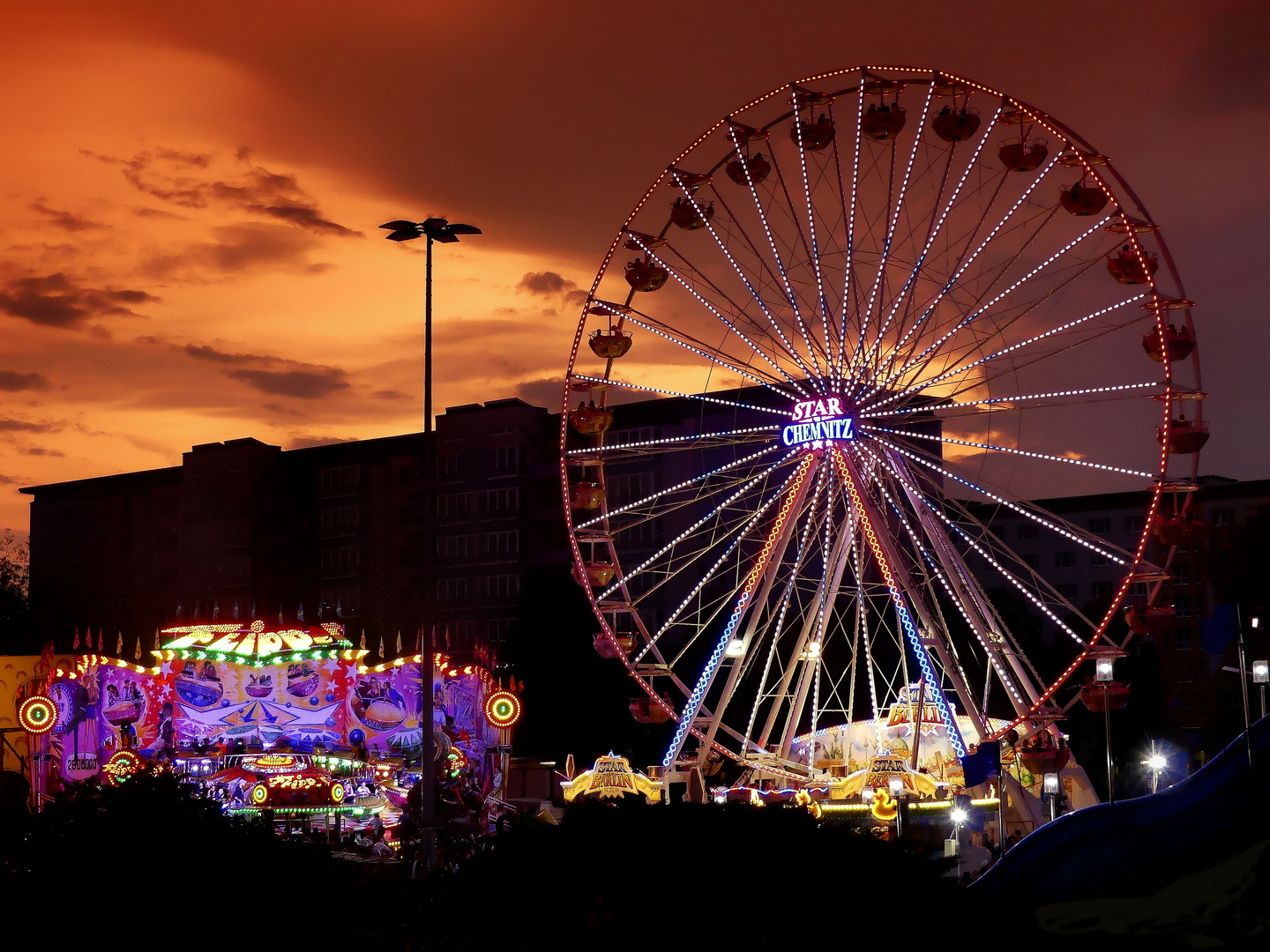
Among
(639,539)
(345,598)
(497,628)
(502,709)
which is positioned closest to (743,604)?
(502,709)

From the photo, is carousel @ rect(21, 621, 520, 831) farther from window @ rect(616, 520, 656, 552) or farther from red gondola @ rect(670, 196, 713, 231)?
window @ rect(616, 520, 656, 552)

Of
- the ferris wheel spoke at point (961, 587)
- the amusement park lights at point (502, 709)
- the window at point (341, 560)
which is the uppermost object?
the window at point (341, 560)

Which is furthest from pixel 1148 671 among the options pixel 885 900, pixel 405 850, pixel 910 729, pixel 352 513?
pixel 885 900

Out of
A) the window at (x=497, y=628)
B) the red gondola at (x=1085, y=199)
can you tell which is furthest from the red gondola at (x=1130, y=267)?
the window at (x=497, y=628)

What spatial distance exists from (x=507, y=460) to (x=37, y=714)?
3271 centimetres

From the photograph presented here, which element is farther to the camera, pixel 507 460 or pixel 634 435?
pixel 507 460

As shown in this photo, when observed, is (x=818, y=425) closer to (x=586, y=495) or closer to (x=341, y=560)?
(x=586, y=495)

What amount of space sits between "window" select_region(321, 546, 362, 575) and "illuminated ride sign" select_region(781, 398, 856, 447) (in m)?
49.3

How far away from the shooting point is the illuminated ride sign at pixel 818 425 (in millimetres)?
30969

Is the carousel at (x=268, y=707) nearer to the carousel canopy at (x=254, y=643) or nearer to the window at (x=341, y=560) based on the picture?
the carousel canopy at (x=254, y=643)

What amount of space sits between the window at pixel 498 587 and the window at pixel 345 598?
826cm

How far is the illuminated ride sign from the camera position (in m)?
31.0

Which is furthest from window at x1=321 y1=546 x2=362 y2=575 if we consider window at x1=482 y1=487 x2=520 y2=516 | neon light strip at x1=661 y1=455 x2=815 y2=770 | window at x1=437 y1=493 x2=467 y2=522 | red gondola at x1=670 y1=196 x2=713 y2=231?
red gondola at x1=670 y1=196 x2=713 y2=231

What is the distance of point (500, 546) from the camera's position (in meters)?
71.9
